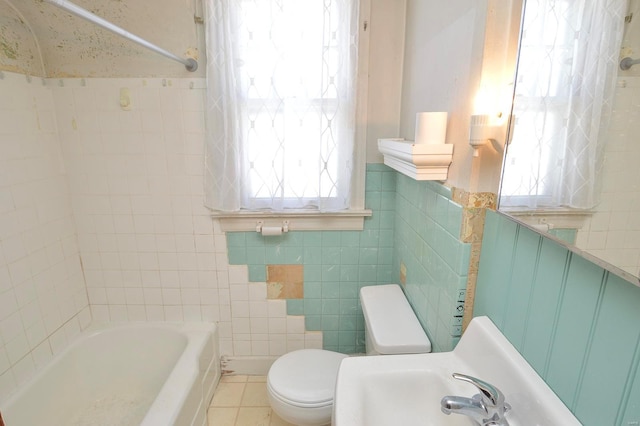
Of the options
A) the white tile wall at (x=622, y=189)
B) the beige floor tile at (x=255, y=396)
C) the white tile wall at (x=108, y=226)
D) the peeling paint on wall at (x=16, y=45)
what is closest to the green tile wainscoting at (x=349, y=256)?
the white tile wall at (x=108, y=226)

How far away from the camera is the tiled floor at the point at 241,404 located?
67.7 inches

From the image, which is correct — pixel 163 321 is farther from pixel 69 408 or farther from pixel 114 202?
pixel 114 202

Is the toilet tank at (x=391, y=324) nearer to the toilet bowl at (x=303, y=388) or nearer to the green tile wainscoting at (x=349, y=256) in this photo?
the green tile wainscoting at (x=349, y=256)

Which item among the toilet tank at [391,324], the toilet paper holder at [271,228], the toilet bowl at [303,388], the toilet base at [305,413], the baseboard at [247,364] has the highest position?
the toilet paper holder at [271,228]

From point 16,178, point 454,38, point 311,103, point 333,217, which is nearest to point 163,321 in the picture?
point 16,178

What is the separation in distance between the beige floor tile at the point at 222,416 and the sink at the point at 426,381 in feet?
3.70

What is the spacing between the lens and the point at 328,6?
4.77 feet

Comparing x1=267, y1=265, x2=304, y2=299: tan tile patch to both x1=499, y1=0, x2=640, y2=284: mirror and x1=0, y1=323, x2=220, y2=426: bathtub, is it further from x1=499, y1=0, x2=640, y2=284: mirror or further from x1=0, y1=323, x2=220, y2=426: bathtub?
x1=499, y1=0, x2=640, y2=284: mirror

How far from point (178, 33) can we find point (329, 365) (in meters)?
1.75

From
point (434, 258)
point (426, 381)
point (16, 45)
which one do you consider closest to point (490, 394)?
point (426, 381)

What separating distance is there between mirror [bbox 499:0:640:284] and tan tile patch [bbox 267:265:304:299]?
127cm

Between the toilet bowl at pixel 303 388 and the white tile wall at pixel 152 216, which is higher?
the white tile wall at pixel 152 216

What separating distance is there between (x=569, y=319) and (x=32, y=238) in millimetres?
2076

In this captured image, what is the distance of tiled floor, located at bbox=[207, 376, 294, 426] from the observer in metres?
1.72
